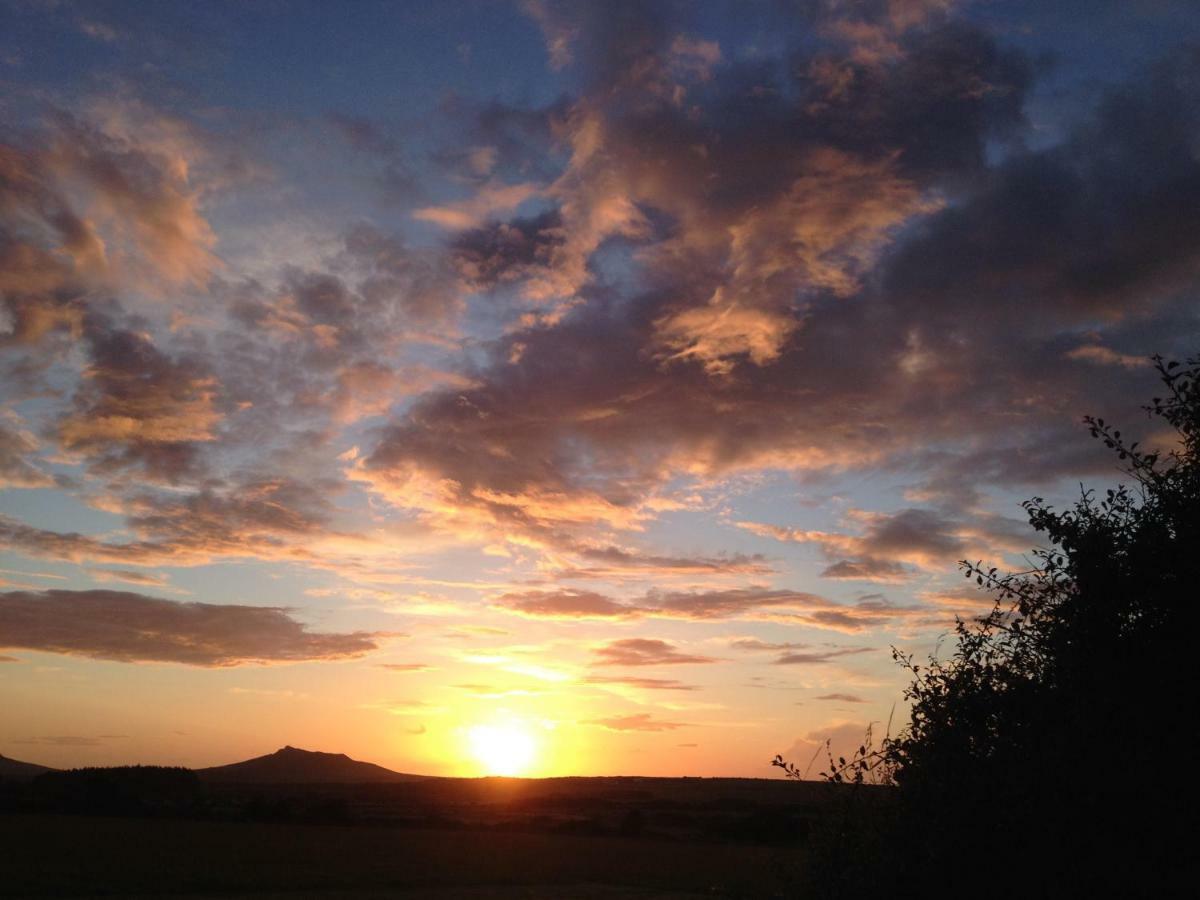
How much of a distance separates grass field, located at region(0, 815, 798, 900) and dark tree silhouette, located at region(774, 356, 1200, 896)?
33.9 metres

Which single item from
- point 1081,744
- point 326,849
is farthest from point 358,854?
point 1081,744

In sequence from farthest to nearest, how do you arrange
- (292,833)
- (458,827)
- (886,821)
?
(458,827) < (292,833) < (886,821)

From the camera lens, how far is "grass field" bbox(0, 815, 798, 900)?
171ft

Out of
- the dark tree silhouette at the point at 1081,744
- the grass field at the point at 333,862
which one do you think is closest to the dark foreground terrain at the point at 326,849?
the grass field at the point at 333,862

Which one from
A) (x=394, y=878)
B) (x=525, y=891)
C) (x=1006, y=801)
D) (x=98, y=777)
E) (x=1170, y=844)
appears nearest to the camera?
(x=1170, y=844)

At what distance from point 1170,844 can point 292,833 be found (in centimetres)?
9016

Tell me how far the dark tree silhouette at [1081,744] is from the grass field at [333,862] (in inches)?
1334

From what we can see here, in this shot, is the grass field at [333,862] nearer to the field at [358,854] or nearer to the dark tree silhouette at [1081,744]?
the field at [358,854]

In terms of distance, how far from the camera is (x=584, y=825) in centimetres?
10512

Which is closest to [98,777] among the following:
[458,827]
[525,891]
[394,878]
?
[458,827]

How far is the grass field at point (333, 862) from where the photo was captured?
51969mm

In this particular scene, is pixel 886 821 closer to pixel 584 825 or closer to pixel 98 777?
pixel 584 825

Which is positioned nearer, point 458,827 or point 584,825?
point 458,827

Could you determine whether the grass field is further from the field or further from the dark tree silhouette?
the dark tree silhouette
